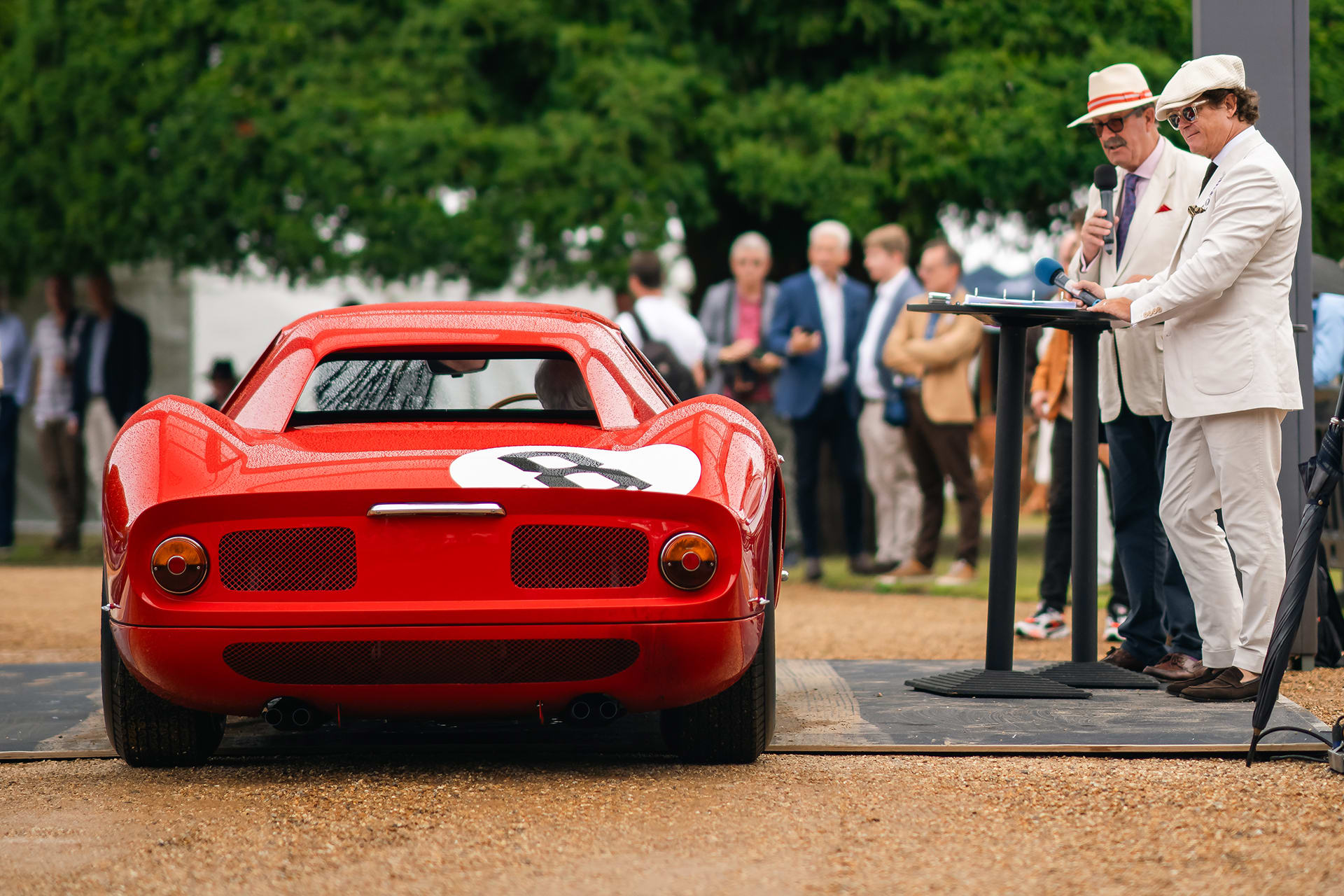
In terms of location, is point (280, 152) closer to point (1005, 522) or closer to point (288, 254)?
point (288, 254)

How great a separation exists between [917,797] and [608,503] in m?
1.04

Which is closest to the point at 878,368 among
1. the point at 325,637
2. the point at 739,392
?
the point at 739,392

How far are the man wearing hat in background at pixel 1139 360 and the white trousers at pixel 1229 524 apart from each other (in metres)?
0.34

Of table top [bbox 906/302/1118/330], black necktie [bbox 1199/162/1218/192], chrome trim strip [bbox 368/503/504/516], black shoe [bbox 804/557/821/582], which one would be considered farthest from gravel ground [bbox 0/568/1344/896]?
black shoe [bbox 804/557/821/582]

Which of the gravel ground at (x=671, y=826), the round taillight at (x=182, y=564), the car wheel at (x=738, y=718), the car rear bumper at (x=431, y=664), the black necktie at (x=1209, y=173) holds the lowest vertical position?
the gravel ground at (x=671, y=826)

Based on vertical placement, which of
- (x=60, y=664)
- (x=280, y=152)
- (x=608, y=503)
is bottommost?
(x=60, y=664)

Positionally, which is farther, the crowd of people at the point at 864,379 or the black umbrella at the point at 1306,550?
the crowd of people at the point at 864,379

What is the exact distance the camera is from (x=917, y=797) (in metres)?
4.06

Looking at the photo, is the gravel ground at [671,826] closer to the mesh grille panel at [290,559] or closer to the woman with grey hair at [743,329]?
the mesh grille panel at [290,559]

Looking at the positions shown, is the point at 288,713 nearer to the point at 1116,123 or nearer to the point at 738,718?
the point at 738,718

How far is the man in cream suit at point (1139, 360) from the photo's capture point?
596 cm

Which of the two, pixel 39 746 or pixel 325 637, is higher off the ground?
pixel 325 637

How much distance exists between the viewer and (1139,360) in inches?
236

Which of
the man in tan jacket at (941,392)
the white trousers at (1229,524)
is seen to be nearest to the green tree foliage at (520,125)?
the man in tan jacket at (941,392)
